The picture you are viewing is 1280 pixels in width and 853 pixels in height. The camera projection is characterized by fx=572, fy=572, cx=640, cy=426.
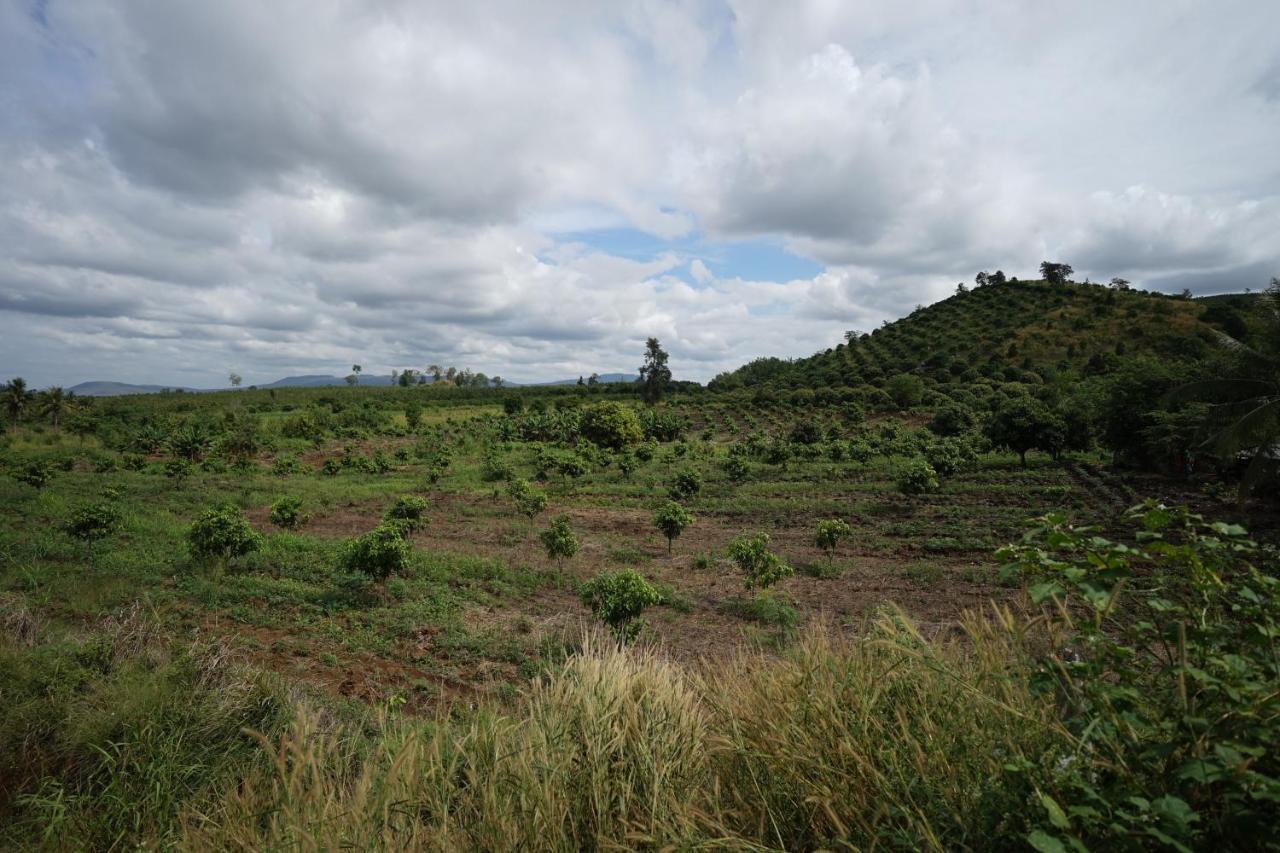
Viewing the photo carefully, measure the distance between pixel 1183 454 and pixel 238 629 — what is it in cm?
3023

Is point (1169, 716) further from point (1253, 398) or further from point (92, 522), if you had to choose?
point (1253, 398)

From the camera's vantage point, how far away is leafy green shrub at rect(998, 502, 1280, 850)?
57.3 inches

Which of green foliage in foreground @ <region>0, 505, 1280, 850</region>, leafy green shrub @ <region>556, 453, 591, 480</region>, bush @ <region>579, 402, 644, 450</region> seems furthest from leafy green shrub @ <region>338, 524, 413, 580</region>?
bush @ <region>579, 402, 644, 450</region>

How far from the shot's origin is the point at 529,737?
9.61ft

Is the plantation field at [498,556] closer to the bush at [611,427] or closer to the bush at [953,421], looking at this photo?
the bush at [953,421]

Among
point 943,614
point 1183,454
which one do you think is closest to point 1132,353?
point 1183,454

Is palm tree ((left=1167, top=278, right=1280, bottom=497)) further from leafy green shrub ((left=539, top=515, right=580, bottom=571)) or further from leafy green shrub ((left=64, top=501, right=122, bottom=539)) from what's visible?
leafy green shrub ((left=64, top=501, right=122, bottom=539))

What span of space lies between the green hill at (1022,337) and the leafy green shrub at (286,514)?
54.6m

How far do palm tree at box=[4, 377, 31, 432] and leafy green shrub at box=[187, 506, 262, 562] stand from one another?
45.0 meters

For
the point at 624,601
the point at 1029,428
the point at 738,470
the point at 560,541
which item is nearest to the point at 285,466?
the point at 738,470

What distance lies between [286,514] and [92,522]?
4.50 metres

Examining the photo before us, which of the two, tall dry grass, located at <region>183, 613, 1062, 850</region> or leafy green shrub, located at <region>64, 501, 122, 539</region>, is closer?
tall dry grass, located at <region>183, 613, 1062, 850</region>

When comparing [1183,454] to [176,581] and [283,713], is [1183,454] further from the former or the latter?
[176,581]

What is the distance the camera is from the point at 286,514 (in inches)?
700
